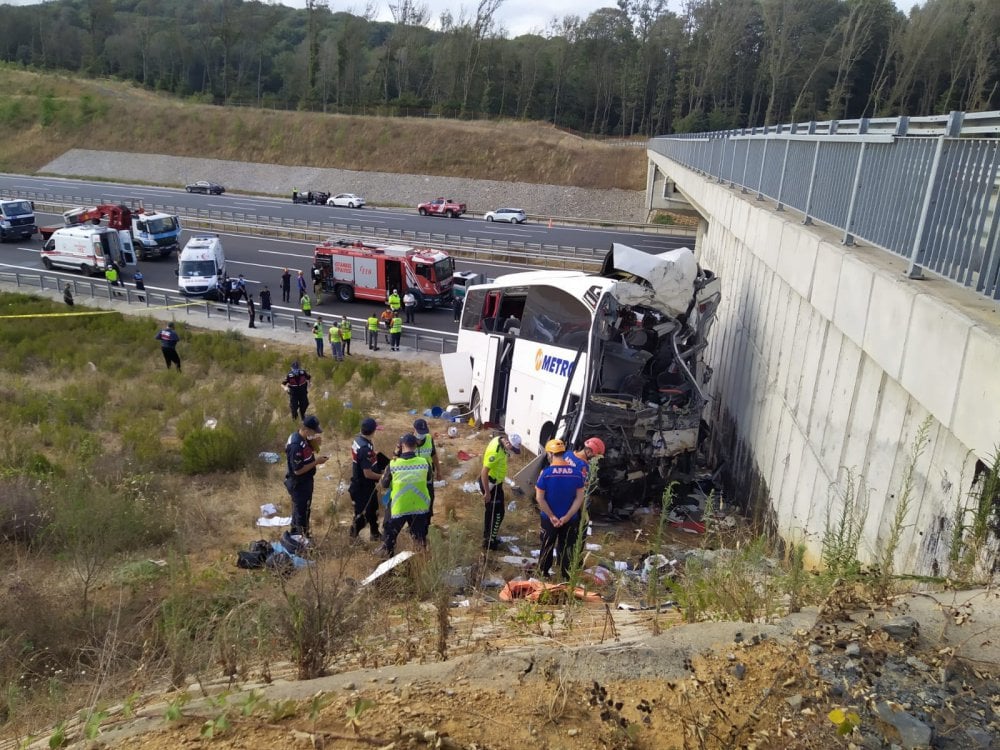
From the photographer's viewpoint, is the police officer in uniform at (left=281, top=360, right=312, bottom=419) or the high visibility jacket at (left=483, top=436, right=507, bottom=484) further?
the police officer in uniform at (left=281, top=360, right=312, bottom=419)

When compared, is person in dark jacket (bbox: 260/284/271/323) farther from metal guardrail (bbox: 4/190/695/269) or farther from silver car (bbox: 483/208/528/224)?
silver car (bbox: 483/208/528/224)

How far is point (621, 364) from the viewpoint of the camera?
391 inches

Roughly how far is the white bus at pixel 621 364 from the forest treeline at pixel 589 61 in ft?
152

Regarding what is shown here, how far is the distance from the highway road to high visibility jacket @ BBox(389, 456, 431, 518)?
16690 millimetres

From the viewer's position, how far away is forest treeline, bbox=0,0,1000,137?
53.3 m

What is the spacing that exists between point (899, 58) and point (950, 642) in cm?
6660

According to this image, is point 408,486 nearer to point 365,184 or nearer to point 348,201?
point 348,201

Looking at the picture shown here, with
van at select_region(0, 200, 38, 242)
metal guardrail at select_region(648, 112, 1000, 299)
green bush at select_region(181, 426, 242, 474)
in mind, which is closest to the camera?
metal guardrail at select_region(648, 112, 1000, 299)

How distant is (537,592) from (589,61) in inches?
3171

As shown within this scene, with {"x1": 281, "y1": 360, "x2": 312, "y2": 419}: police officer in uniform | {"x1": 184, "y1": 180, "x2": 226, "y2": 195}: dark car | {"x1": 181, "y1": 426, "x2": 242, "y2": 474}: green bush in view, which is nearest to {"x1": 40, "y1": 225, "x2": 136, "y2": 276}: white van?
{"x1": 281, "y1": 360, "x2": 312, "y2": 419}: police officer in uniform

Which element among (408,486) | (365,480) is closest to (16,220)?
(365,480)

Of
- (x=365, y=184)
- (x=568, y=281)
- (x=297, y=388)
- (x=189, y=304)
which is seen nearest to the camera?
(x=568, y=281)

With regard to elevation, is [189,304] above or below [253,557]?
below

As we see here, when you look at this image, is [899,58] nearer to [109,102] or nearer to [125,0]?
[109,102]
